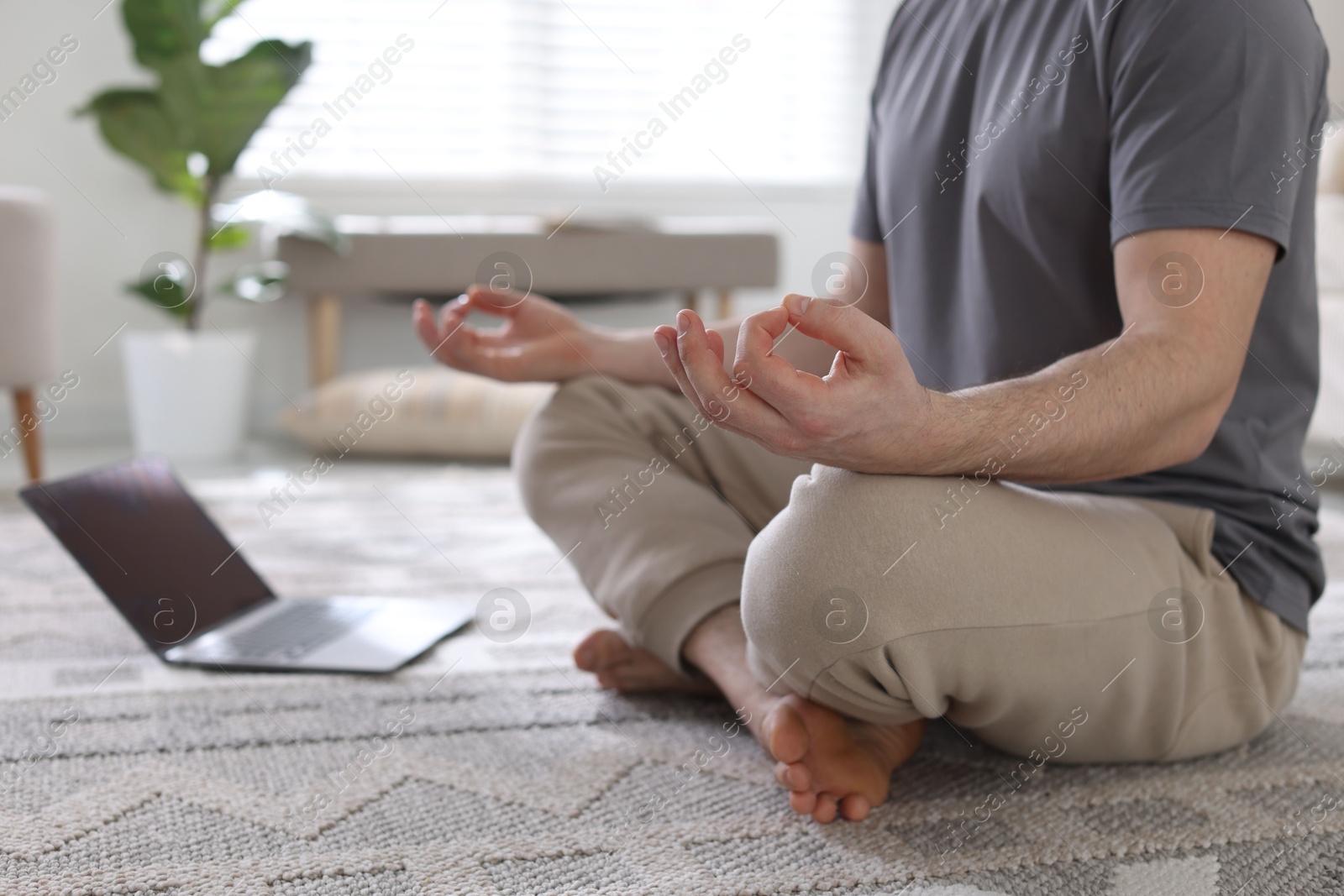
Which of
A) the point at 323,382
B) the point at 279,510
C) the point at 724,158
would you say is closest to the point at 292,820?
the point at 279,510

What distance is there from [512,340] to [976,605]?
498mm

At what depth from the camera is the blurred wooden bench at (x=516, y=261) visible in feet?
8.63

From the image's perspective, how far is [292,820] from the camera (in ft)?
2.26

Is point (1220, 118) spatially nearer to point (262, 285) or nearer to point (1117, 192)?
point (1117, 192)

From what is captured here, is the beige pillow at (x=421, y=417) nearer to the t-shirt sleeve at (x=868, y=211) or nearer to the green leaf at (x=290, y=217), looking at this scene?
the green leaf at (x=290, y=217)

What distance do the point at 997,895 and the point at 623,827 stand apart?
215 millimetres

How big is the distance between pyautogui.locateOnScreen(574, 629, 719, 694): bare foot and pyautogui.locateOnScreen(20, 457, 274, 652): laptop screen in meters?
0.38

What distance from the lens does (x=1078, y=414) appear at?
0.62m

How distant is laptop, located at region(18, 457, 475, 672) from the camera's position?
3.24 ft

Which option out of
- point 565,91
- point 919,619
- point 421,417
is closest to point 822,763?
point 919,619

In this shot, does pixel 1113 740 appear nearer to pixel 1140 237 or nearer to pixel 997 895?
pixel 997 895

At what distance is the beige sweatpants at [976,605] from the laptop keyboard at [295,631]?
325mm

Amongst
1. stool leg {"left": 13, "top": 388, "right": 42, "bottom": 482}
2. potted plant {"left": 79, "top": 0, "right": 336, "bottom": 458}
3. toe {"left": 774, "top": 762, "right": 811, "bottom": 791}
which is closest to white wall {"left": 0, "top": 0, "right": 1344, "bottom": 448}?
potted plant {"left": 79, "top": 0, "right": 336, "bottom": 458}

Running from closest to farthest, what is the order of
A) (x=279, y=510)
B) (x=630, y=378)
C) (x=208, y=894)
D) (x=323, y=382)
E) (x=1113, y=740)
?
(x=208, y=894) → (x=1113, y=740) → (x=630, y=378) → (x=279, y=510) → (x=323, y=382)
